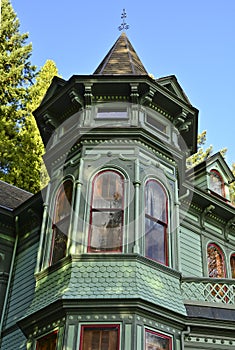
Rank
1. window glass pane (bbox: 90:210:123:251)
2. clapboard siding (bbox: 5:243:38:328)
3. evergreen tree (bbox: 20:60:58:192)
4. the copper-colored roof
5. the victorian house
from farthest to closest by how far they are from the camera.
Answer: evergreen tree (bbox: 20:60:58:192), the copper-colored roof, clapboard siding (bbox: 5:243:38:328), window glass pane (bbox: 90:210:123:251), the victorian house

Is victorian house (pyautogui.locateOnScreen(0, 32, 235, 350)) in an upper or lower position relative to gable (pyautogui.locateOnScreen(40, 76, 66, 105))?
lower

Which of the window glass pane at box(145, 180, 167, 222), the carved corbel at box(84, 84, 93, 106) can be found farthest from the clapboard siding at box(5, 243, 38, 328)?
the carved corbel at box(84, 84, 93, 106)

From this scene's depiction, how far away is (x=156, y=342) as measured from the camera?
36.0ft

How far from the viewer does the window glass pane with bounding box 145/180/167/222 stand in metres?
13.0

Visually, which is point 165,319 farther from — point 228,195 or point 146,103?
point 228,195

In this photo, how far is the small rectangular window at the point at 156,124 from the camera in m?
14.6

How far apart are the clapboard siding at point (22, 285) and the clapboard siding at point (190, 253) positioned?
449 cm

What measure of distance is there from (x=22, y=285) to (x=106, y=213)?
14.5 ft

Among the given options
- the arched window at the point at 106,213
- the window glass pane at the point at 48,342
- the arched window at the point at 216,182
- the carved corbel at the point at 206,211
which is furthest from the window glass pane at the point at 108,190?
the arched window at the point at 216,182

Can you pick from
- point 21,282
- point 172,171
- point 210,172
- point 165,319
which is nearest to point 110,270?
point 165,319

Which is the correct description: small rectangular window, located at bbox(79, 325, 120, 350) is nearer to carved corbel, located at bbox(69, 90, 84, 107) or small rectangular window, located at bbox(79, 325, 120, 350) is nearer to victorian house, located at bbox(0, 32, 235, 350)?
victorian house, located at bbox(0, 32, 235, 350)

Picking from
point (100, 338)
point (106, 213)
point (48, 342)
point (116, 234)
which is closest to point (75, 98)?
point (106, 213)

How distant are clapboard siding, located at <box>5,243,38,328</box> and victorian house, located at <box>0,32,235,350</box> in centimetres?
4

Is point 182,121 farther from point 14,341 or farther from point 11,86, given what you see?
point 11,86
